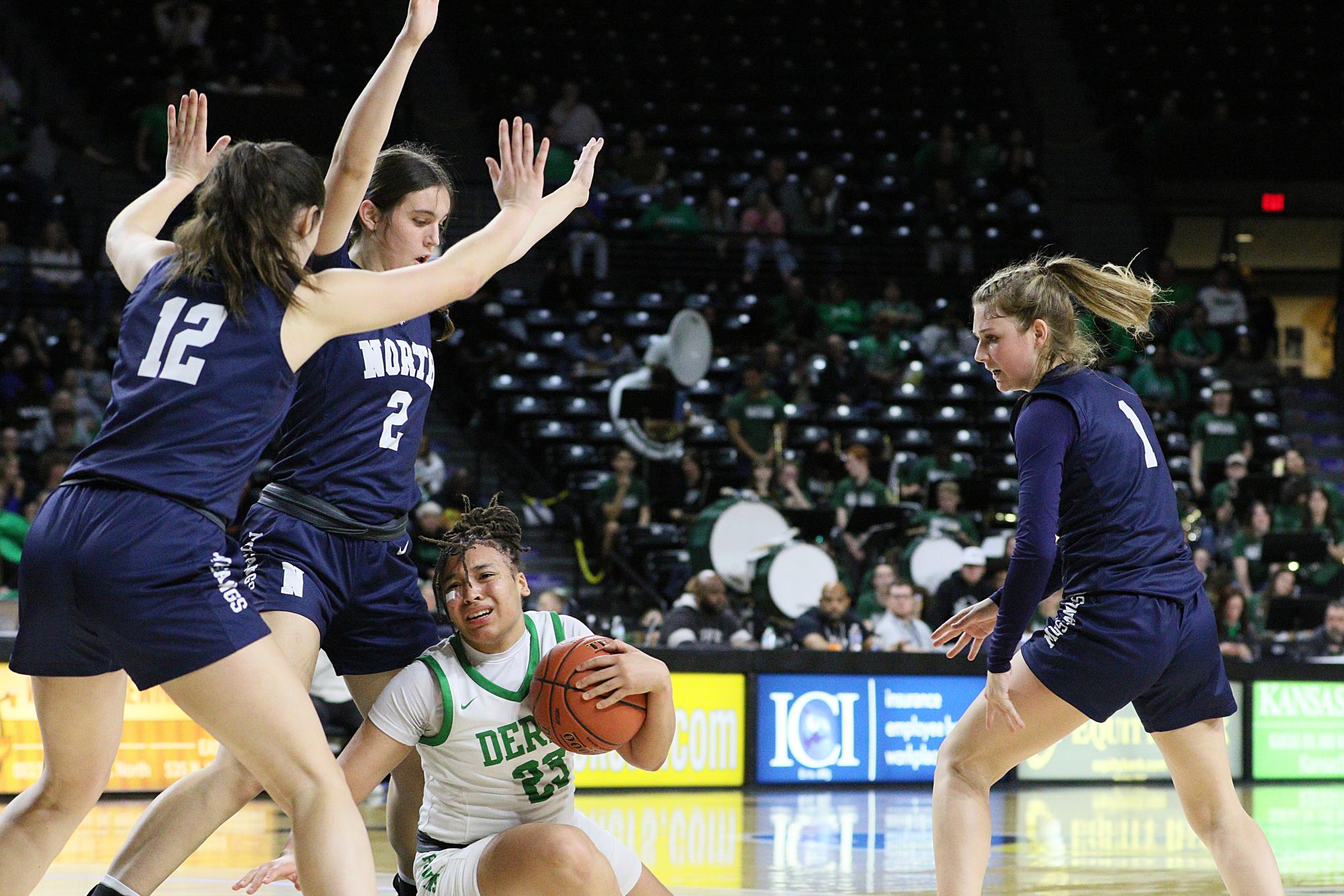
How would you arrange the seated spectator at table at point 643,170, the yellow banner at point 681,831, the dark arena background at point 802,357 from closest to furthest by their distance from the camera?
the yellow banner at point 681,831 < the dark arena background at point 802,357 < the seated spectator at table at point 643,170

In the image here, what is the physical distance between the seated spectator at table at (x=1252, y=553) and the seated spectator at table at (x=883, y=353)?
3.39 metres

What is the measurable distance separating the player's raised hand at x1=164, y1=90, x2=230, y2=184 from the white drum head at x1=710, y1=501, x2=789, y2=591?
7640mm

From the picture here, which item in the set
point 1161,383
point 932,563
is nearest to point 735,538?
point 932,563

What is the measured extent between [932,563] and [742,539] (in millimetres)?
1410

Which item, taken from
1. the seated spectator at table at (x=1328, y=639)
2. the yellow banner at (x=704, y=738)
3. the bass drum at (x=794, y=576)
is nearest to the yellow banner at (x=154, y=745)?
the yellow banner at (x=704, y=738)

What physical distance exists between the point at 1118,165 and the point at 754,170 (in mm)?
4572

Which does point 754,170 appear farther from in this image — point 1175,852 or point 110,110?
point 1175,852

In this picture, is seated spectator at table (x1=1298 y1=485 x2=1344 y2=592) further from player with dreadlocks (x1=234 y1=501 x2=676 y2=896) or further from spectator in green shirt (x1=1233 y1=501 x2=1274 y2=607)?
player with dreadlocks (x1=234 y1=501 x2=676 y2=896)

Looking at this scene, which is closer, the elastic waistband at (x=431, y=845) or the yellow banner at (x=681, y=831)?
the elastic waistband at (x=431, y=845)

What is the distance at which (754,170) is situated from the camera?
696 inches

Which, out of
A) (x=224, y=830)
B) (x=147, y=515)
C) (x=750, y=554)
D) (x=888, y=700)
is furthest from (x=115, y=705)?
(x=750, y=554)

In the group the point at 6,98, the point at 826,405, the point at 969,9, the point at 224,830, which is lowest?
the point at 224,830

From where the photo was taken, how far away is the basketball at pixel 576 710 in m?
3.61

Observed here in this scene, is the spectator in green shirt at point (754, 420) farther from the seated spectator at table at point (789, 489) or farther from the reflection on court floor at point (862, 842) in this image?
the reflection on court floor at point (862, 842)
